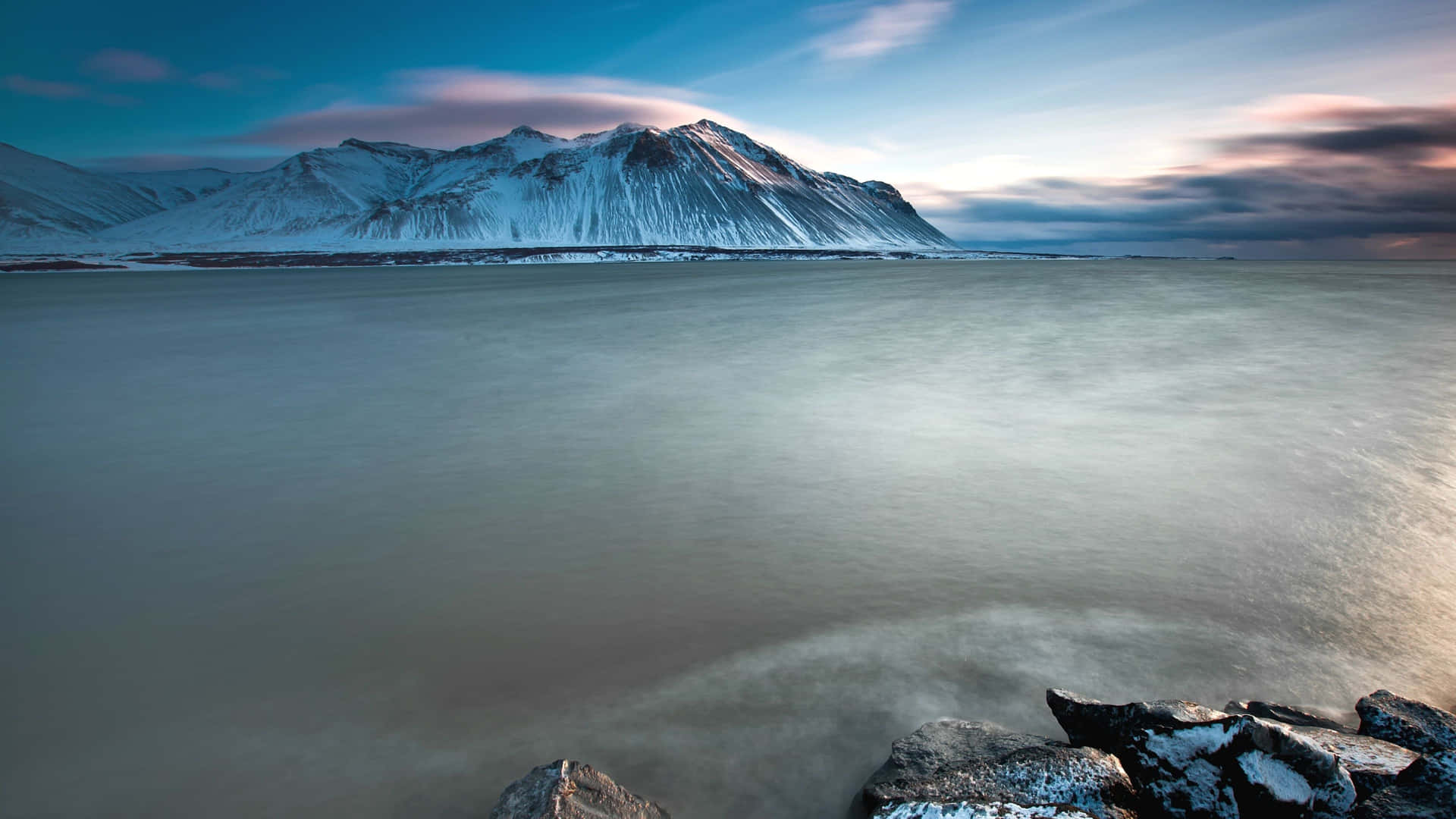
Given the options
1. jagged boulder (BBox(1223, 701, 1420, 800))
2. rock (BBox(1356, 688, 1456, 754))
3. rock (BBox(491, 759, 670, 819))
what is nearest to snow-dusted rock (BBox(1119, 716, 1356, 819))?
jagged boulder (BBox(1223, 701, 1420, 800))

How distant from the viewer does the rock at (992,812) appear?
7.50 ft

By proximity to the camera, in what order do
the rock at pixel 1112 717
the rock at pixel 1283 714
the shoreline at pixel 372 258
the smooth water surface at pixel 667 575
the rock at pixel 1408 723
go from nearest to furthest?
the rock at pixel 1112 717 < the rock at pixel 1408 723 < the rock at pixel 1283 714 < the smooth water surface at pixel 667 575 < the shoreline at pixel 372 258

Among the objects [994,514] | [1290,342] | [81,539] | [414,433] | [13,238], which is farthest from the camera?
[13,238]

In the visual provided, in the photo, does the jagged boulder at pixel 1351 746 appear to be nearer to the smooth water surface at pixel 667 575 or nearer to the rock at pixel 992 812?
the smooth water surface at pixel 667 575

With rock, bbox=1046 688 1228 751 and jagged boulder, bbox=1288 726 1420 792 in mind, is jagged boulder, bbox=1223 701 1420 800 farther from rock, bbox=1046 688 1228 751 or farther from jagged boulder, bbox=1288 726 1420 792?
Answer: rock, bbox=1046 688 1228 751

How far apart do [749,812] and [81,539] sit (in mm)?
5684

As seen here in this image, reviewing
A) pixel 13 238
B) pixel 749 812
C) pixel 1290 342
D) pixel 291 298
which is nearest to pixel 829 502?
pixel 749 812

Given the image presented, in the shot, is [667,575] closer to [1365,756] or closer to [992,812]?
[992,812]

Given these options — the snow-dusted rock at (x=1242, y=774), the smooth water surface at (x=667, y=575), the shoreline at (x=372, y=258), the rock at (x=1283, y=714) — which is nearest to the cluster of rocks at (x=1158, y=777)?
the snow-dusted rock at (x=1242, y=774)

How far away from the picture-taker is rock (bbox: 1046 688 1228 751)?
8.90 feet

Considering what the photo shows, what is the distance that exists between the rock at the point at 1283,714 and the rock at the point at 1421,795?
1.71 ft

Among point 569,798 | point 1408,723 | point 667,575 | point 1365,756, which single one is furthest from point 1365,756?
point 667,575

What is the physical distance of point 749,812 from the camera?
9.41 feet

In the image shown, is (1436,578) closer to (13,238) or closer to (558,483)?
(558,483)
